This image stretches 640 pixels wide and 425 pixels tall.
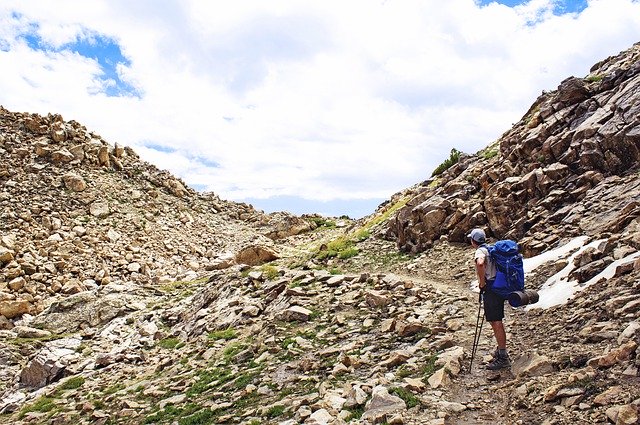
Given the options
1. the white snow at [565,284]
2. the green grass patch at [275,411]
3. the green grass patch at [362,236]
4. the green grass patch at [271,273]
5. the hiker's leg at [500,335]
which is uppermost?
the green grass patch at [362,236]

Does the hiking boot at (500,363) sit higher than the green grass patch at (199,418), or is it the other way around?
Result: the green grass patch at (199,418)

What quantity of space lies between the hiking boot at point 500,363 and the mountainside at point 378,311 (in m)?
0.32

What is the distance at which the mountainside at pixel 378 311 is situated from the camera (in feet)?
29.7

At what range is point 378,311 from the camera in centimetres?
1558

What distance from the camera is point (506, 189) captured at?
2114 cm

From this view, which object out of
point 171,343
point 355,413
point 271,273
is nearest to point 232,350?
point 171,343

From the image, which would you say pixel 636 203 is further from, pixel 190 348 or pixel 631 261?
pixel 190 348

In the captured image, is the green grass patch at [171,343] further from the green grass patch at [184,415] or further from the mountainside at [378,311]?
the green grass patch at [184,415]

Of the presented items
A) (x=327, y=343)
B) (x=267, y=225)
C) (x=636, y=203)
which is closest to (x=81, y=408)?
(x=327, y=343)

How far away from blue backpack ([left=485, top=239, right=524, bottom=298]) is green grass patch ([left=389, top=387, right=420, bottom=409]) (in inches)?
118

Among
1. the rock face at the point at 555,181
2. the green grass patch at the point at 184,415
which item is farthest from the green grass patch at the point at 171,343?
the rock face at the point at 555,181

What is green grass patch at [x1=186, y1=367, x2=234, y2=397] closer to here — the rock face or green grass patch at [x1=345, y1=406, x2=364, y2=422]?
green grass patch at [x1=345, y1=406, x2=364, y2=422]

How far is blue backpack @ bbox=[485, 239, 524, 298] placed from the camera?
10.5 m

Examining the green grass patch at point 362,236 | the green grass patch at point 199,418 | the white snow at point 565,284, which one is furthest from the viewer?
the green grass patch at point 362,236
